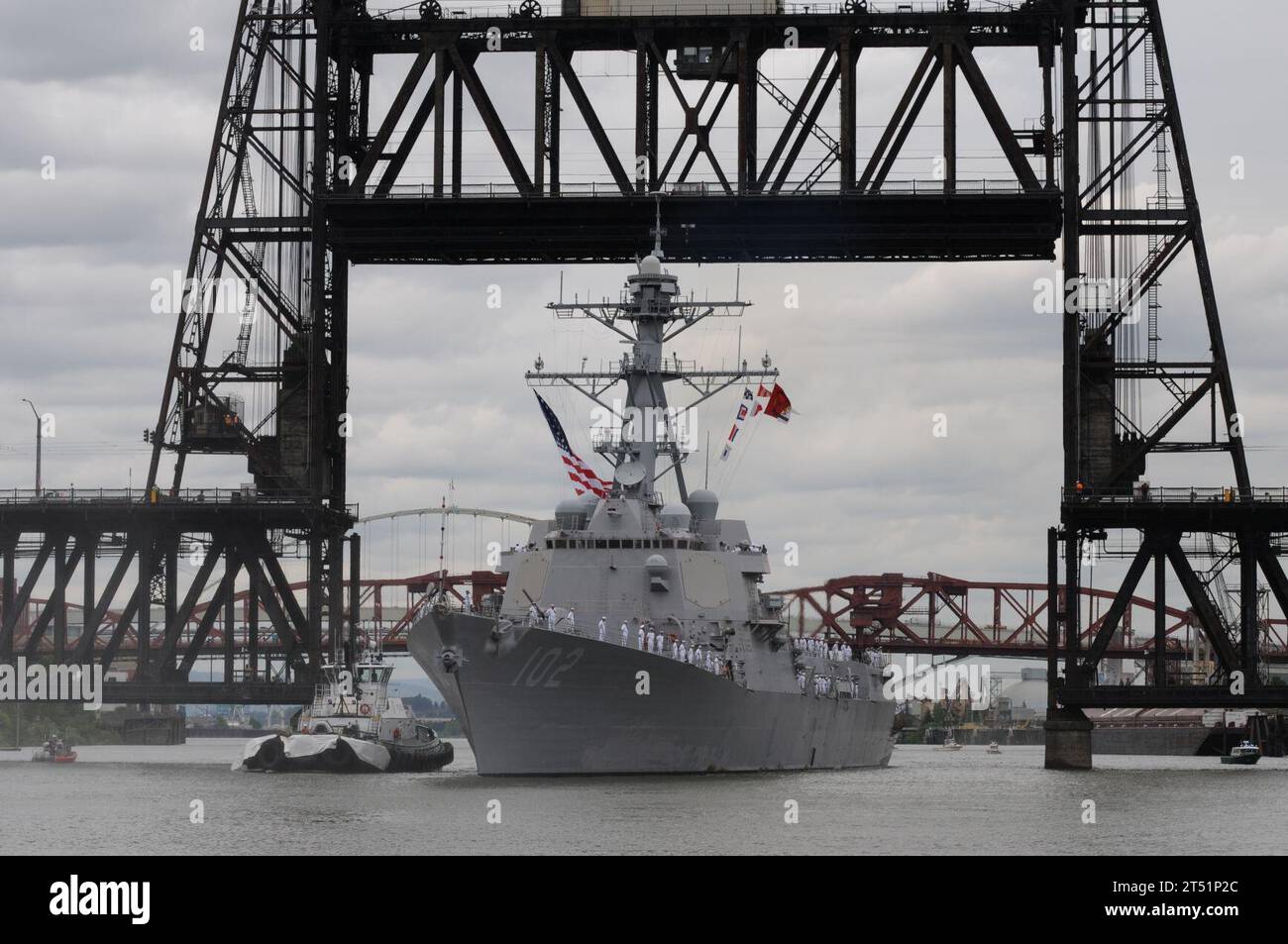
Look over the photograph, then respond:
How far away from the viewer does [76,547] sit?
6481 cm

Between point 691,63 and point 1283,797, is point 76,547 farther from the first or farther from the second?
point 1283,797

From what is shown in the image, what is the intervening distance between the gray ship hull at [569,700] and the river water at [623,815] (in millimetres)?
702

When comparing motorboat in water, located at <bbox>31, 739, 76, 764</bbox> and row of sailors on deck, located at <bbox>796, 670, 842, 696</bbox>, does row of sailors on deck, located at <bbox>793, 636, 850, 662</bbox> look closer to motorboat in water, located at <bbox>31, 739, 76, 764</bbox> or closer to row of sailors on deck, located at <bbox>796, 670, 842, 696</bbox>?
row of sailors on deck, located at <bbox>796, 670, 842, 696</bbox>

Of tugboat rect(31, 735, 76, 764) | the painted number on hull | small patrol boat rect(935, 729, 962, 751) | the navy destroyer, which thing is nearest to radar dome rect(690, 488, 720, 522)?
the navy destroyer

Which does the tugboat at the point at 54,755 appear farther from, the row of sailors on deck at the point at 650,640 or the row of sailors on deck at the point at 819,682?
the row of sailors on deck at the point at 650,640

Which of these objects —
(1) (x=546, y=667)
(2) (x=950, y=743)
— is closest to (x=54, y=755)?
(1) (x=546, y=667)

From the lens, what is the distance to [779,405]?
5866cm

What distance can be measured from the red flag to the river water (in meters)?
9.64

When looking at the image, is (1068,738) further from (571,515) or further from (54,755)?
(54,755)

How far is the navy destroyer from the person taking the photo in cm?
4869

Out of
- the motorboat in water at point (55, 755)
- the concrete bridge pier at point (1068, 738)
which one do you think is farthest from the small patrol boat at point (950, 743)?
the concrete bridge pier at point (1068, 738)

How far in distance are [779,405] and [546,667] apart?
13369 mm

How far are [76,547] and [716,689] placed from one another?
2316 cm

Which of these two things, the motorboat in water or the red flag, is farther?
the motorboat in water
